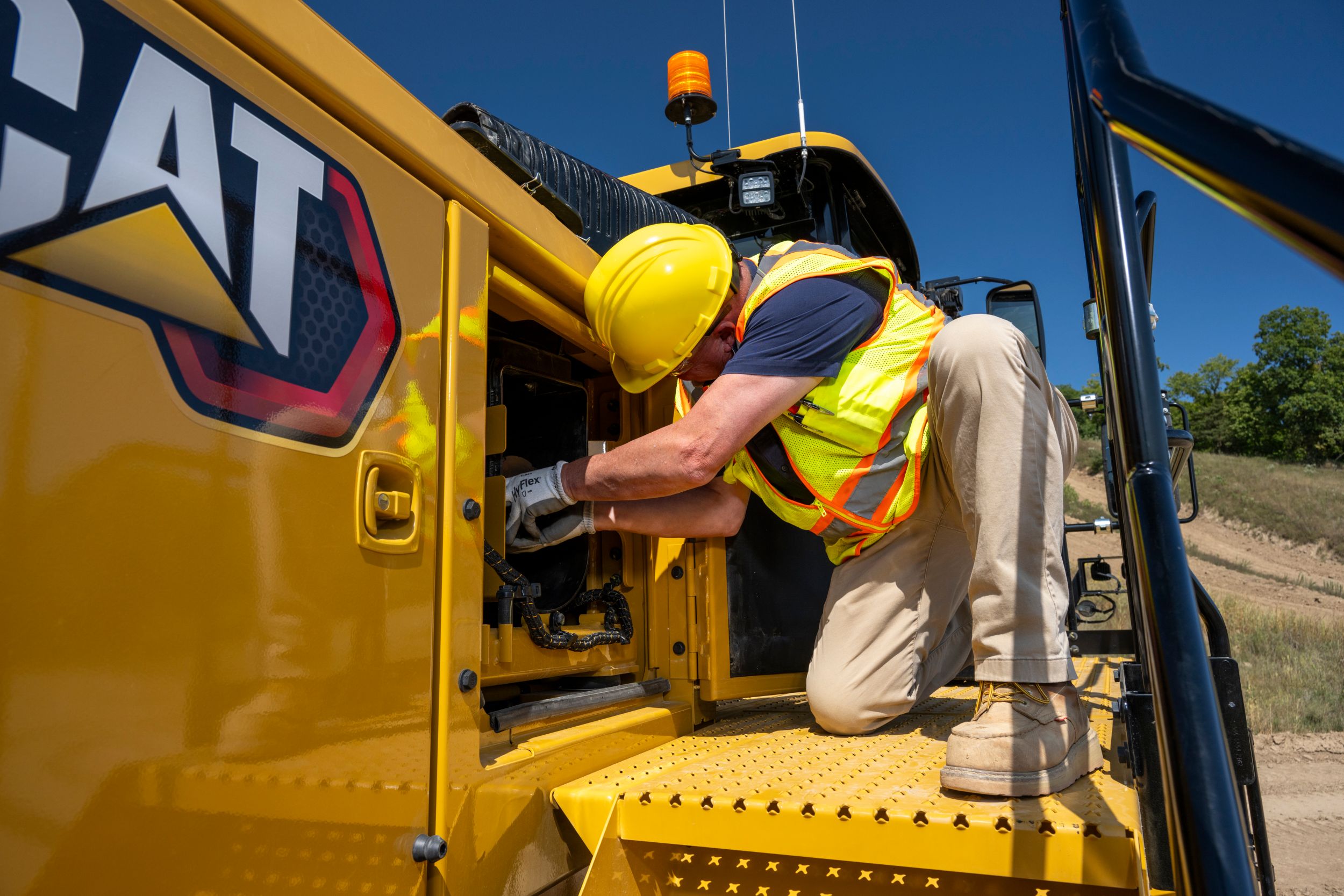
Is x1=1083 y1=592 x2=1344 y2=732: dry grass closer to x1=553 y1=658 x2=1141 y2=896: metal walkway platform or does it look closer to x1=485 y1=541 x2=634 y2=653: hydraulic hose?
x1=485 y1=541 x2=634 y2=653: hydraulic hose

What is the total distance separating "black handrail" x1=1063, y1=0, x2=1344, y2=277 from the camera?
0.41m

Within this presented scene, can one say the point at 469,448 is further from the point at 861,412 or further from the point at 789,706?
the point at 789,706

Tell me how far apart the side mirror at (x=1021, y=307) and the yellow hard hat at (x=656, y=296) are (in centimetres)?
134

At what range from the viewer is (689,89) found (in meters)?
2.81

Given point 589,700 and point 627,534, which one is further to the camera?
point 627,534

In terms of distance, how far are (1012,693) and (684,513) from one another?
2.83 ft

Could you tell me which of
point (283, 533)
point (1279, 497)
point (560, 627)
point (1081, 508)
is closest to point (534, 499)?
point (560, 627)

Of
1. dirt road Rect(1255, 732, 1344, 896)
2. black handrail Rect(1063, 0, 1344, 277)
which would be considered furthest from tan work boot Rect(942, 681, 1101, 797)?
dirt road Rect(1255, 732, 1344, 896)

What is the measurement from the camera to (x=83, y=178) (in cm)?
77

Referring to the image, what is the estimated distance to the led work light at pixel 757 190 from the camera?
274cm

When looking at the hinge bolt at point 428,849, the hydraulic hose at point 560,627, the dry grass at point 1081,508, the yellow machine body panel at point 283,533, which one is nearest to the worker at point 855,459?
the hydraulic hose at point 560,627

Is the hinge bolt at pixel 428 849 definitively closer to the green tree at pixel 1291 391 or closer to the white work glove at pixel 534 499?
the white work glove at pixel 534 499

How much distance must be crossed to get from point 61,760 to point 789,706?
227cm

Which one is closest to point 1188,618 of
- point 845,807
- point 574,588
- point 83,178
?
point 845,807
